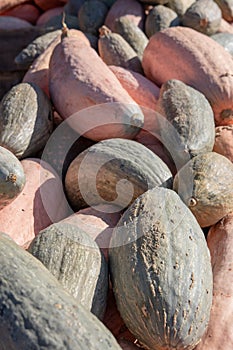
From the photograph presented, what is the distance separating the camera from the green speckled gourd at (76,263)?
1.05m

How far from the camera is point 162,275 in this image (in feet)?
3.34

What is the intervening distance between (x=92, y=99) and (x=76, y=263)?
62 centimetres

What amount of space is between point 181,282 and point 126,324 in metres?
0.15

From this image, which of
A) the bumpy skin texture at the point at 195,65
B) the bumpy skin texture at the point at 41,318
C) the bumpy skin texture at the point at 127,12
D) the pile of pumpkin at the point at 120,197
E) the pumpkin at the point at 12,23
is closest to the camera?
the bumpy skin texture at the point at 41,318

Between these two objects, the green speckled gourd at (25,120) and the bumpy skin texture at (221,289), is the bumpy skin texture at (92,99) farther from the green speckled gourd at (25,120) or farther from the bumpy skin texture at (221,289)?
the bumpy skin texture at (221,289)

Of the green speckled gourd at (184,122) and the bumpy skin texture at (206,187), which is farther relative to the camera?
the green speckled gourd at (184,122)

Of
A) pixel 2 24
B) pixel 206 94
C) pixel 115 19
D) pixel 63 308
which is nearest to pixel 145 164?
pixel 206 94

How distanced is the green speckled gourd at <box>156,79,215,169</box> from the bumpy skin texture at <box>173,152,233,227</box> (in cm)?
8

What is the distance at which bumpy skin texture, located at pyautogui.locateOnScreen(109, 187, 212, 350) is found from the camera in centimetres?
99

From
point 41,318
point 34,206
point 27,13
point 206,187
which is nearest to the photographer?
point 41,318

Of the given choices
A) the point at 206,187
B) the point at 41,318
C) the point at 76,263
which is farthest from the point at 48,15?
the point at 41,318

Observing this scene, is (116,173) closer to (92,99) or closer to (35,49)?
(92,99)

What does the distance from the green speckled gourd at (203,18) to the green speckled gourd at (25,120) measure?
84 cm

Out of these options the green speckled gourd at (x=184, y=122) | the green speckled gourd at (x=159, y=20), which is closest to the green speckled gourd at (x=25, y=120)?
the green speckled gourd at (x=184, y=122)
